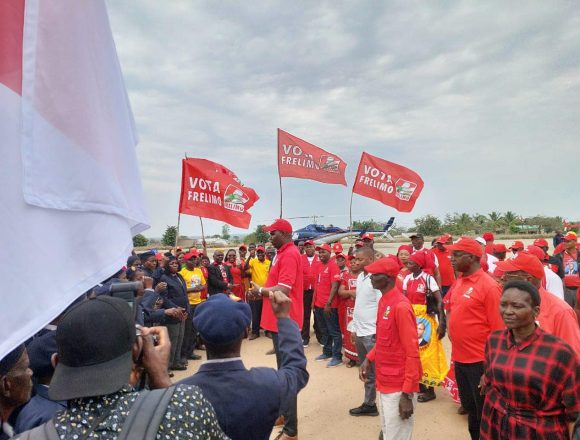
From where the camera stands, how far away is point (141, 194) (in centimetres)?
204

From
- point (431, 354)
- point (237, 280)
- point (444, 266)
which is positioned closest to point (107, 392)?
point (431, 354)

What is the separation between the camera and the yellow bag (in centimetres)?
524

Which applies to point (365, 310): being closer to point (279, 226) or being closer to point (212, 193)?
point (279, 226)

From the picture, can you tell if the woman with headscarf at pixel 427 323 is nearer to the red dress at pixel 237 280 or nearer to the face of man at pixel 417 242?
the face of man at pixel 417 242

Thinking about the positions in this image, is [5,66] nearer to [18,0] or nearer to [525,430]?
[18,0]

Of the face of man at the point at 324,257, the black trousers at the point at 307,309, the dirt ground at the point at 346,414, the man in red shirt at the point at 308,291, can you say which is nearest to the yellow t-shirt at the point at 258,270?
the man in red shirt at the point at 308,291

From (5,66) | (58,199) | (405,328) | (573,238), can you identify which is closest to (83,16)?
(5,66)

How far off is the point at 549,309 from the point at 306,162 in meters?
9.21

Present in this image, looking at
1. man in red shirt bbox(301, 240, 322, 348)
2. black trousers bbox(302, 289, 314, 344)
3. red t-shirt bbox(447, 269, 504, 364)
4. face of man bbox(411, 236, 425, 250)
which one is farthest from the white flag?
face of man bbox(411, 236, 425, 250)

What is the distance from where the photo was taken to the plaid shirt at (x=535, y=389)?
2400mm

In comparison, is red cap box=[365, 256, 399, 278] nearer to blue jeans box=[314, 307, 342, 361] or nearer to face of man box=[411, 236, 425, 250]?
blue jeans box=[314, 307, 342, 361]

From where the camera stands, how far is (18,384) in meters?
1.97

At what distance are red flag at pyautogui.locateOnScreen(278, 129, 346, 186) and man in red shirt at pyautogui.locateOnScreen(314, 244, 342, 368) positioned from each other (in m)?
3.69

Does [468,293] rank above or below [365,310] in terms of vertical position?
above
